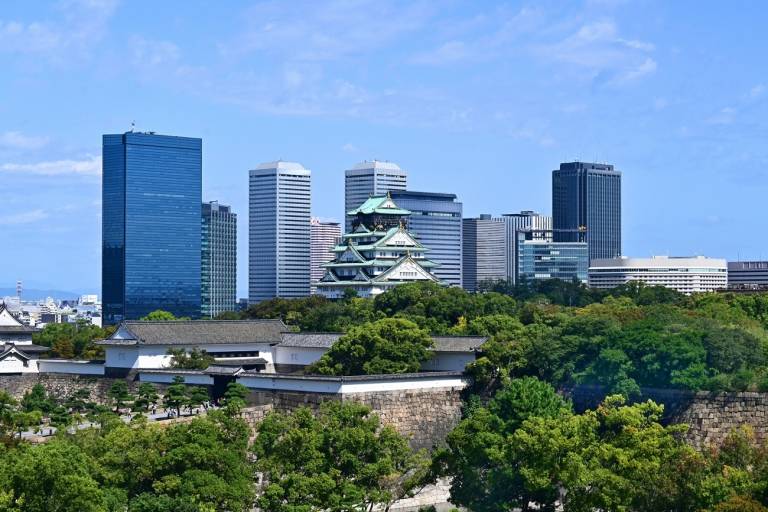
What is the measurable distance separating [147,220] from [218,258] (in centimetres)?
2538

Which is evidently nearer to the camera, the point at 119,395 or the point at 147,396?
the point at 147,396

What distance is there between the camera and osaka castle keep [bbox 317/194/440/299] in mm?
77312

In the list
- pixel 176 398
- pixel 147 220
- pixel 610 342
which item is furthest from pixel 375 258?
pixel 147 220

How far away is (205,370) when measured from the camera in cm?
4884

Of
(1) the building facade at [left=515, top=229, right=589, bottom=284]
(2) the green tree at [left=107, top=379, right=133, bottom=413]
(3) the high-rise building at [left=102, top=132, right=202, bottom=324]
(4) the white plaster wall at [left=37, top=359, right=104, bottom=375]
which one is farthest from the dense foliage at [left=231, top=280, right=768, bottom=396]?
(1) the building facade at [left=515, top=229, right=589, bottom=284]

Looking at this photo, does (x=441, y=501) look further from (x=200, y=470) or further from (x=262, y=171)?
(x=262, y=171)

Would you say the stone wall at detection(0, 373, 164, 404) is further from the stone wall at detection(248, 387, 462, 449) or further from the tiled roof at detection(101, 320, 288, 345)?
the stone wall at detection(248, 387, 462, 449)

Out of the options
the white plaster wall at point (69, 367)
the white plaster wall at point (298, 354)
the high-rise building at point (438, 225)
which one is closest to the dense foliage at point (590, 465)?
the white plaster wall at point (298, 354)

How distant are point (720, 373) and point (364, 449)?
13.8m

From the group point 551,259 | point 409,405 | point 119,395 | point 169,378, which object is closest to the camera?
point 409,405

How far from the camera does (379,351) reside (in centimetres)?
4688

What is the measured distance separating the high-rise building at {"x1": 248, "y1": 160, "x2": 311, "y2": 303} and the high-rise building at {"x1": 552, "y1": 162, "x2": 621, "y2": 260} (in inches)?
1654

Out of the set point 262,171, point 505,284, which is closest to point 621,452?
point 505,284

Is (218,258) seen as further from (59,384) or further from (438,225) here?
(59,384)
